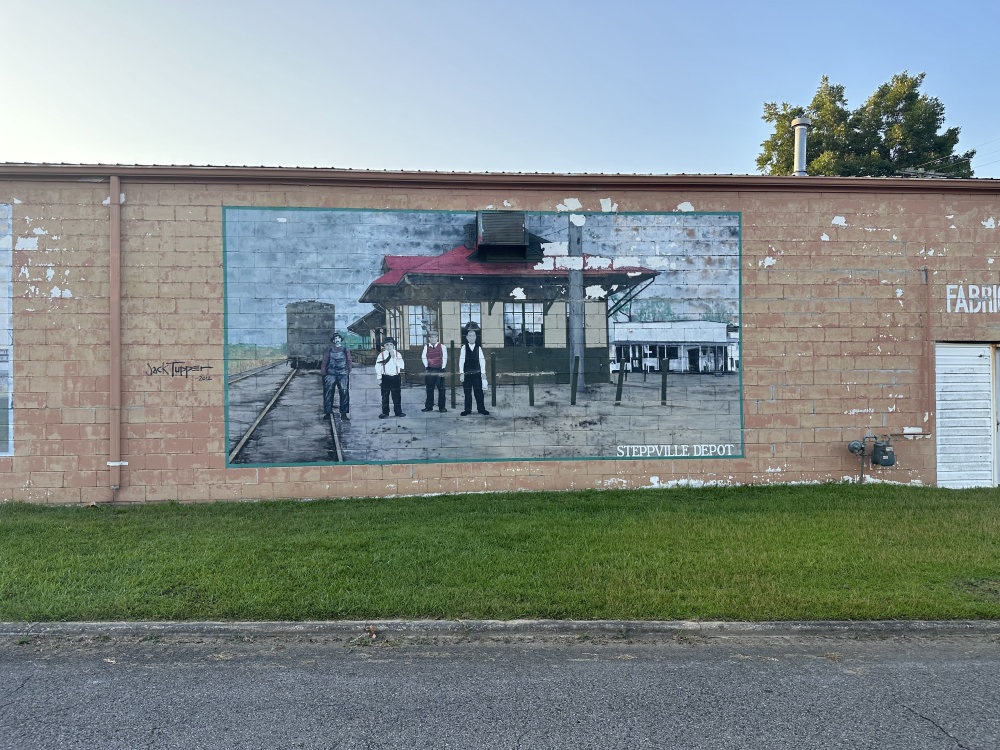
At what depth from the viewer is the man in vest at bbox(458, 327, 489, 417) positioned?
412 inches

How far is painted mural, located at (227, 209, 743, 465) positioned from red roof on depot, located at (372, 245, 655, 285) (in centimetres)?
2

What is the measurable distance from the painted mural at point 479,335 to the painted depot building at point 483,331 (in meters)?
0.03

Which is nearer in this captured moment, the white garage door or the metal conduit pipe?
the metal conduit pipe

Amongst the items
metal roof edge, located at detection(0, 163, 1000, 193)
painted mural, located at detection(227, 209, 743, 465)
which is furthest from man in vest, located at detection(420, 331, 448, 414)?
metal roof edge, located at detection(0, 163, 1000, 193)

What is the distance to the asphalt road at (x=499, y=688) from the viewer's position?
397cm

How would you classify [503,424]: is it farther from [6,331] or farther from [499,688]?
[6,331]

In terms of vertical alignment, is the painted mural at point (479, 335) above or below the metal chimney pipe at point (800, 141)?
below

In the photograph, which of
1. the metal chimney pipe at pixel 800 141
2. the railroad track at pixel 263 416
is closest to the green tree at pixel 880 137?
the metal chimney pipe at pixel 800 141

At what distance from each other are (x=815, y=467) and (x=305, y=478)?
7.82 m

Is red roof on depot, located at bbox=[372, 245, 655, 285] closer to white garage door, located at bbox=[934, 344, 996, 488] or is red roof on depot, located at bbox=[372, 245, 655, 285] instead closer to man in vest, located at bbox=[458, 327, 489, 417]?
man in vest, located at bbox=[458, 327, 489, 417]

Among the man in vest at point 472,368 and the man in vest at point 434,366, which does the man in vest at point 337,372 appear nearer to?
the man in vest at point 434,366

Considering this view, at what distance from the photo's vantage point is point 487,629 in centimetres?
556
